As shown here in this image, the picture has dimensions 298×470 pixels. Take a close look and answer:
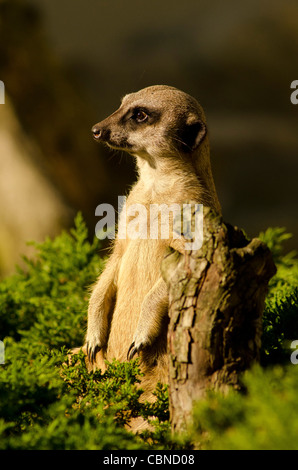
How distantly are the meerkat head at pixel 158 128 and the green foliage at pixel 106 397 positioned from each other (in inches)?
39.9

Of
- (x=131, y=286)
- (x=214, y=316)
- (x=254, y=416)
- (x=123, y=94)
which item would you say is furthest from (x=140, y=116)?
(x=123, y=94)

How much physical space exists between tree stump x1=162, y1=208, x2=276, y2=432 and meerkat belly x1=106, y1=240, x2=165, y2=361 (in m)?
0.77

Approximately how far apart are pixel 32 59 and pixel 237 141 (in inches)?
104

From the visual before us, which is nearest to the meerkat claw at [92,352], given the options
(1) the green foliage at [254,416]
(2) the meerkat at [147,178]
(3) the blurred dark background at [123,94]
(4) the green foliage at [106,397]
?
(2) the meerkat at [147,178]

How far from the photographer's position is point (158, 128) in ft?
9.20

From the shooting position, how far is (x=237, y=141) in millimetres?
6836

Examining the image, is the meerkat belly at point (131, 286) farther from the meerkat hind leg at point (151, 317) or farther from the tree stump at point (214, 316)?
the tree stump at point (214, 316)

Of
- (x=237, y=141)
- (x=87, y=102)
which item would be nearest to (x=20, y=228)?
(x=87, y=102)

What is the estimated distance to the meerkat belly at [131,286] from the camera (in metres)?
2.64

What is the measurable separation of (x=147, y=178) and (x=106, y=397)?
1159mm

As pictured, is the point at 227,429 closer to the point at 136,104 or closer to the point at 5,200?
the point at 136,104

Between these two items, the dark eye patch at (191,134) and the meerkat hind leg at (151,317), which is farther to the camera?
the dark eye patch at (191,134)

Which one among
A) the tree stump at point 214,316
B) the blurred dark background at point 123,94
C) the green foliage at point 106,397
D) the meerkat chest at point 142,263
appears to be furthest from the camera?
the blurred dark background at point 123,94

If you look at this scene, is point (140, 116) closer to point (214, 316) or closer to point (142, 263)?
point (142, 263)
